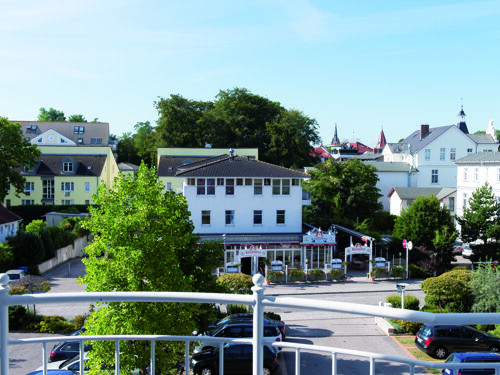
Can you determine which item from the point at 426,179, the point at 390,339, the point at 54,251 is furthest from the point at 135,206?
the point at 426,179

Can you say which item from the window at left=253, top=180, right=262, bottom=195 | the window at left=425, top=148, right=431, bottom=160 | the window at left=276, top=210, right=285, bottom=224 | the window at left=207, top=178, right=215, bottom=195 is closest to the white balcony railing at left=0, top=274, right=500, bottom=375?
the window at left=207, top=178, right=215, bottom=195

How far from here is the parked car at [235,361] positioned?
160 inches

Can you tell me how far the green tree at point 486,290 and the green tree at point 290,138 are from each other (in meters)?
38.8

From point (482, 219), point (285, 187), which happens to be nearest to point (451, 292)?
point (482, 219)

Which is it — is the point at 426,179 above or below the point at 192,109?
below

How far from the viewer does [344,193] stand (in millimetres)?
42000

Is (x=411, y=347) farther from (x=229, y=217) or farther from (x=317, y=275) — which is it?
(x=229, y=217)

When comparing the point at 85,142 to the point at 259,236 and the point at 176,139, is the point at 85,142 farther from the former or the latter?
the point at 259,236

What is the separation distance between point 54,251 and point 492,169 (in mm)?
35073

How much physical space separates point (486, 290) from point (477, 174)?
868 inches

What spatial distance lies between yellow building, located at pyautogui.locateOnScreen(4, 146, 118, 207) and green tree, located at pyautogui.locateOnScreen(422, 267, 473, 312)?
34.3 metres

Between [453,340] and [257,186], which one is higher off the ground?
[257,186]

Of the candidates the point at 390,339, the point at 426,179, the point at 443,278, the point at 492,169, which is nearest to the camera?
the point at 390,339

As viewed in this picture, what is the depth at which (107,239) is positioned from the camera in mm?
11555
